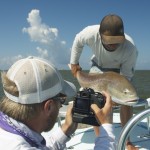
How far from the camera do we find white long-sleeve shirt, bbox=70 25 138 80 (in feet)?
17.6

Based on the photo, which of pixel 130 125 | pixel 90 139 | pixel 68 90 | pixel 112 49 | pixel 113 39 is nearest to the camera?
pixel 130 125

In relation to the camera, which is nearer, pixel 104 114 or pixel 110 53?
pixel 104 114

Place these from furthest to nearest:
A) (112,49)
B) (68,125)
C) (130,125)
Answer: (112,49)
(68,125)
(130,125)

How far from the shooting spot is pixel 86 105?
2.86 meters

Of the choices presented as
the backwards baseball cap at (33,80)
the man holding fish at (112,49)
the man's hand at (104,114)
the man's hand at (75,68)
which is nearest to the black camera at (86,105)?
the man's hand at (104,114)

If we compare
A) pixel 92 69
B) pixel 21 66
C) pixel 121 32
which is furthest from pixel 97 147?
pixel 92 69

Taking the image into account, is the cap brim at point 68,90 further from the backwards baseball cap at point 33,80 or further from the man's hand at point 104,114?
the man's hand at point 104,114

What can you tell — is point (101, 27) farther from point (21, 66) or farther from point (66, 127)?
point (21, 66)

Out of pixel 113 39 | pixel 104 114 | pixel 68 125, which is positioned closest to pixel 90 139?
pixel 113 39

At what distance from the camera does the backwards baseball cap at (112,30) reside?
16.6ft

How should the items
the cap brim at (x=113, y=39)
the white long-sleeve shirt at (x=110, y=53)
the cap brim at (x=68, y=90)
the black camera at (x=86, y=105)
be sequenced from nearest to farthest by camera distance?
1. the cap brim at (x=68, y=90)
2. the black camera at (x=86, y=105)
3. the cap brim at (x=113, y=39)
4. the white long-sleeve shirt at (x=110, y=53)

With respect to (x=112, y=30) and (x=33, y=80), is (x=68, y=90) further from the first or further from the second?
(x=112, y=30)

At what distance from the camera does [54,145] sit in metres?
3.18

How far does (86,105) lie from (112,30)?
2385 mm
